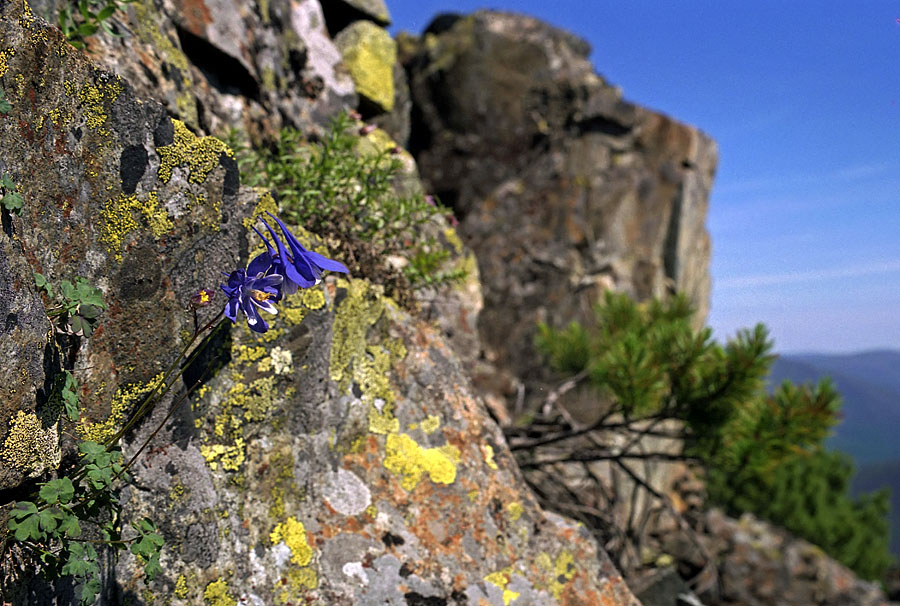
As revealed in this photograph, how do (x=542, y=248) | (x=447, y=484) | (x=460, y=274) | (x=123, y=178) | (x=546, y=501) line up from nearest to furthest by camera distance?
(x=123, y=178), (x=447, y=484), (x=460, y=274), (x=546, y=501), (x=542, y=248)

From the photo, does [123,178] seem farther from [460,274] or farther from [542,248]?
[542,248]

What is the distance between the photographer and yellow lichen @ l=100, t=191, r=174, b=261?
211 centimetres

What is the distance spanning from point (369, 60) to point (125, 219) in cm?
364

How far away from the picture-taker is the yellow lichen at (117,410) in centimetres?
203

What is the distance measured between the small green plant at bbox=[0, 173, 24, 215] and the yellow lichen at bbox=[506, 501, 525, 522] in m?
2.11

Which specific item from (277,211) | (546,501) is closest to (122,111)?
(277,211)

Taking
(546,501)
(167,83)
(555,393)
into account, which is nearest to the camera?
(167,83)

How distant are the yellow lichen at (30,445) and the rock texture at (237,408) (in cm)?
3

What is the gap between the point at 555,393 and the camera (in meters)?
5.29

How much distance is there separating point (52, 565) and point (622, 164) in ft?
37.0

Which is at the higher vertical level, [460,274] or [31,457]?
[460,274]

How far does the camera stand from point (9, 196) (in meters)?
1.76

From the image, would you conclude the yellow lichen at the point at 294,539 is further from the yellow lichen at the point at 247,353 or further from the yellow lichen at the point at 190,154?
the yellow lichen at the point at 190,154

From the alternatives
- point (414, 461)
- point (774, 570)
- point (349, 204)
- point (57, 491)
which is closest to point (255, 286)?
point (57, 491)
